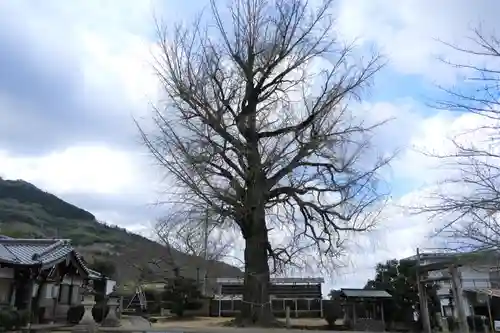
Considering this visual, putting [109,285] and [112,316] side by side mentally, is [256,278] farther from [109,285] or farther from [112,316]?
[109,285]

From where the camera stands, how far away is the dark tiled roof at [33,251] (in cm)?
1798

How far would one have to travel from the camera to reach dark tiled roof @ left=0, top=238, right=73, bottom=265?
17984 millimetres

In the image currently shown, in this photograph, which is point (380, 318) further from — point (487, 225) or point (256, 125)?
point (487, 225)

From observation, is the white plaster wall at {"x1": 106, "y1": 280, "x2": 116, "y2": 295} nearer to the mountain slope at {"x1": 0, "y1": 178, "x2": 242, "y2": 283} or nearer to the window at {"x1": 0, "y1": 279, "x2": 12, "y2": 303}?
the mountain slope at {"x1": 0, "y1": 178, "x2": 242, "y2": 283}

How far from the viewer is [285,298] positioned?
27047 mm

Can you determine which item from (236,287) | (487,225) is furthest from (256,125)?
(236,287)

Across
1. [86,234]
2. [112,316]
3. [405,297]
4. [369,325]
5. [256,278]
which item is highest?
[86,234]

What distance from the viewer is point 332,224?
17516mm

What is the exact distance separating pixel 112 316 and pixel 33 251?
5.18 m

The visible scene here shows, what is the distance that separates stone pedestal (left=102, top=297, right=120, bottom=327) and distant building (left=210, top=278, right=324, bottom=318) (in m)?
7.97

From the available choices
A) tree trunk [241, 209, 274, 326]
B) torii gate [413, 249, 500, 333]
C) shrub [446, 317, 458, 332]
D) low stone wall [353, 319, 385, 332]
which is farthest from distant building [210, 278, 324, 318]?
torii gate [413, 249, 500, 333]

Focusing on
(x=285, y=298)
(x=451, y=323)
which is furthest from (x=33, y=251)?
(x=451, y=323)

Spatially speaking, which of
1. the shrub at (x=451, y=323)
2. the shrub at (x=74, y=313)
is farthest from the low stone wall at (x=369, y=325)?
the shrub at (x=74, y=313)

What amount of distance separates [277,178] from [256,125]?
81.1 inches
